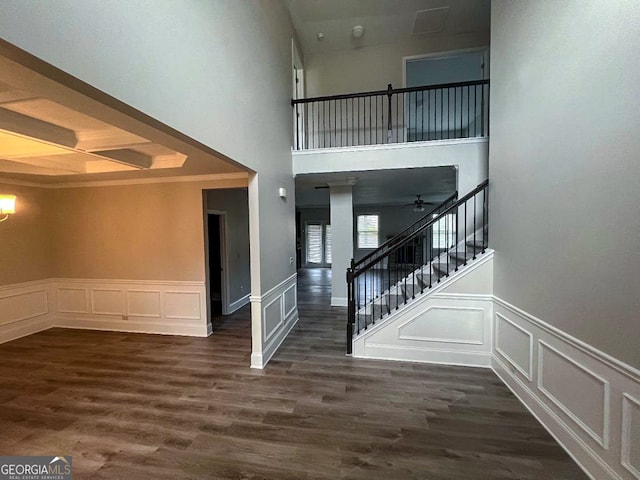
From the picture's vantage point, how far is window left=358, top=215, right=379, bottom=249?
10.2 meters

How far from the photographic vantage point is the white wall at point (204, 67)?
1.02 metres

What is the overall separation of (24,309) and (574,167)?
686cm

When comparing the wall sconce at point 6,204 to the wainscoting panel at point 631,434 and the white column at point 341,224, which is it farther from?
the wainscoting panel at point 631,434

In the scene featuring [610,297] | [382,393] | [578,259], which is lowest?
[382,393]

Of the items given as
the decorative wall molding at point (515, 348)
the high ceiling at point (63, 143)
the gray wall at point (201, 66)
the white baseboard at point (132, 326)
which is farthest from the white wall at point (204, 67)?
the decorative wall molding at point (515, 348)

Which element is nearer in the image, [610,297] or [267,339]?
[610,297]

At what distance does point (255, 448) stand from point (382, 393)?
1.24 meters

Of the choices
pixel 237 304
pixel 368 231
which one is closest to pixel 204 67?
pixel 237 304

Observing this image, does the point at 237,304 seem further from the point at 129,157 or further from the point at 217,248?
the point at 129,157

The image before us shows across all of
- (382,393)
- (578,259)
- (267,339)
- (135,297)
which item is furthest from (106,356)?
(578,259)

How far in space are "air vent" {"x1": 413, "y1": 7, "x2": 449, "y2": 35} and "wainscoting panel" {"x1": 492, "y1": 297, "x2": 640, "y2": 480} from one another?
4.81 m

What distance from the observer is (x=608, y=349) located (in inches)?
59.7

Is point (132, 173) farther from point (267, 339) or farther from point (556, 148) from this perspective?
point (556, 148)

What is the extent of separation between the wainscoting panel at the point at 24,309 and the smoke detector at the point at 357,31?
22.6 feet
